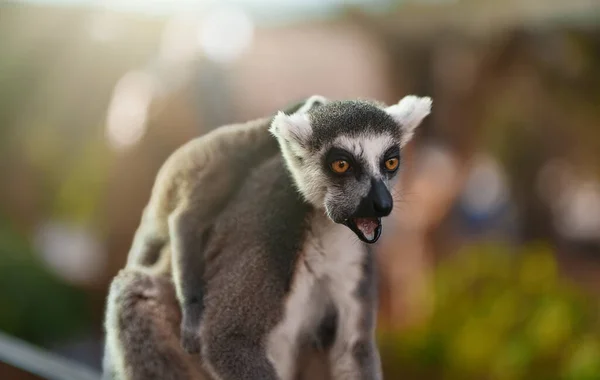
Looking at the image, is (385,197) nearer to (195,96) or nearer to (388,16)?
(195,96)

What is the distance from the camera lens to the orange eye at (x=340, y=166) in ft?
2.71

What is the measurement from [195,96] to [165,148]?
385 mm

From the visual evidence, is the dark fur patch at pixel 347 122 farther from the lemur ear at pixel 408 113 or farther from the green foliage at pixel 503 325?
the green foliage at pixel 503 325

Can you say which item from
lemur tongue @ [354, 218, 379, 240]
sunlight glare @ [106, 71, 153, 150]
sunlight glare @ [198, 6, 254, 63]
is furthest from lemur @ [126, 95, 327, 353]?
sunlight glare @ [198, 6, 254, 63]

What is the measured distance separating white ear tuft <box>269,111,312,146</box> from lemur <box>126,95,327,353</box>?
8cm

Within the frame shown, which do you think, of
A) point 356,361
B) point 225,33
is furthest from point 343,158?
point 225,33

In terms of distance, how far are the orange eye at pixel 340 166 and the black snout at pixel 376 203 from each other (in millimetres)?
54

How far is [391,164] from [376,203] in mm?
96

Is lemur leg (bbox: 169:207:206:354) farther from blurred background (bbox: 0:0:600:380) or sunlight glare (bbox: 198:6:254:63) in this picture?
sunlight glare (bbox: 198:6:254:63)

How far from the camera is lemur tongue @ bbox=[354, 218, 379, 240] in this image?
0.79m

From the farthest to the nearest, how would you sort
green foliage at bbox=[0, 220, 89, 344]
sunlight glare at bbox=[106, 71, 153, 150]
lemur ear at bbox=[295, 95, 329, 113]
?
green foliage at bbox=[0, 220, 89, 344] → sunlight glare at bbox=[106, 71, 153, 150] → lemur ear at bbox=[295, 95, 329, 113]

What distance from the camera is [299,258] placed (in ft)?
3.16

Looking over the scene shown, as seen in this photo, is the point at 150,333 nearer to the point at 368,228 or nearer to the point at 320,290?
the point at 320,290

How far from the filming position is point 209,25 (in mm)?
1668
